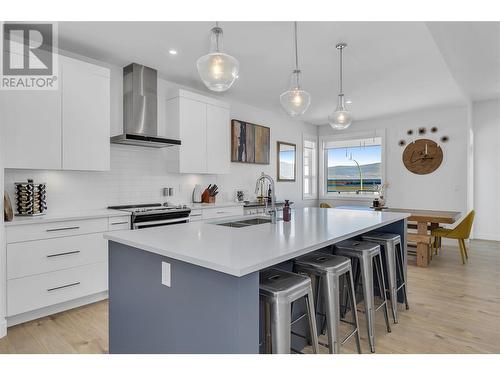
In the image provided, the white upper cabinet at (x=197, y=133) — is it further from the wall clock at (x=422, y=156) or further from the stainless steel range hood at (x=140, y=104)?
the wall clock at (x=422, y=156)

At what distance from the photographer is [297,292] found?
1.61m

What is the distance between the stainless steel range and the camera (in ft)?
10.8

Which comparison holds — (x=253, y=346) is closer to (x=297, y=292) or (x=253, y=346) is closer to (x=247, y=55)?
(x=297, y=292)

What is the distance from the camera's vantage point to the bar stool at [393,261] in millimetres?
2709

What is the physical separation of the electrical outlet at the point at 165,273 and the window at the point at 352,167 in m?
6.08

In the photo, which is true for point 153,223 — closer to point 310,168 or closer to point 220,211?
point 220,211

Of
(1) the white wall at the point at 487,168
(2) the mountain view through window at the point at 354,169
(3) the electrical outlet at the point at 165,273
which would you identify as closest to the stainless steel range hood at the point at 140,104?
(3) the electrical outlet at the point at 165,273

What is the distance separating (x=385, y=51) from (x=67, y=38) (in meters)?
3.27

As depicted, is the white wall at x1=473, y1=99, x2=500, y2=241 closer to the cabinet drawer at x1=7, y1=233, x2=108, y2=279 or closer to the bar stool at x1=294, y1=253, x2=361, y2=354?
the bar stool at x1=294, y1=253, x2=361, y2=354

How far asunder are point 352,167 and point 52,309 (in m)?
6.25

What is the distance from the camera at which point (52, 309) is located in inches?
113

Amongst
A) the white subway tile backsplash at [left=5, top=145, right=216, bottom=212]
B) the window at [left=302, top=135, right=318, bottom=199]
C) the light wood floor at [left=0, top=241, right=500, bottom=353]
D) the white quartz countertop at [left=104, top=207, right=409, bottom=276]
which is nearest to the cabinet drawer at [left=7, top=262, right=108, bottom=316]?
the light wood floor at [left=0, top=241, right=500, bottom=353]

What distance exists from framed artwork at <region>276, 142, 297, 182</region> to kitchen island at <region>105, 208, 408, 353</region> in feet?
13.6
